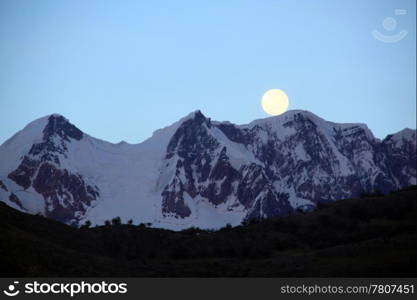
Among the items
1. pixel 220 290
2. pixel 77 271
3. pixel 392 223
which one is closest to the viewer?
pixel 220 290

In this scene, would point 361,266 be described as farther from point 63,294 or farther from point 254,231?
point 254,231

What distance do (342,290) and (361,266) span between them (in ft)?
20.3

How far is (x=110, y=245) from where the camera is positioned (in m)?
50.8

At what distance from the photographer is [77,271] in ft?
104

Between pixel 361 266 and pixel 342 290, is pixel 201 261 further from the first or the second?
pixel 342 290

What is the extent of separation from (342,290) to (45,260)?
15.1 meters

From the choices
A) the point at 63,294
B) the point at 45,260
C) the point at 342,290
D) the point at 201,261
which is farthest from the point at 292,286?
the point at 201,261

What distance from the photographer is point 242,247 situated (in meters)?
47.9

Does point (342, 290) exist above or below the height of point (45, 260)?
below

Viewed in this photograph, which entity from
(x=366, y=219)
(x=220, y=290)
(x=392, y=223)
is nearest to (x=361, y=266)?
(x=220, y=290)

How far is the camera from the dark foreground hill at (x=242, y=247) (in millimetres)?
31938

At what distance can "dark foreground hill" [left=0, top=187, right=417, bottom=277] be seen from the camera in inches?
1257

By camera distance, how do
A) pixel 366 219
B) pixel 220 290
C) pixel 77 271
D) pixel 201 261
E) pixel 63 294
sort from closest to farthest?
1. pixel 63 294
2. pixel 220 290
3. pixel 77 271
4. pixel 201 261
5. pixel 366 219

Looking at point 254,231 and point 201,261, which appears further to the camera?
point 254,231
